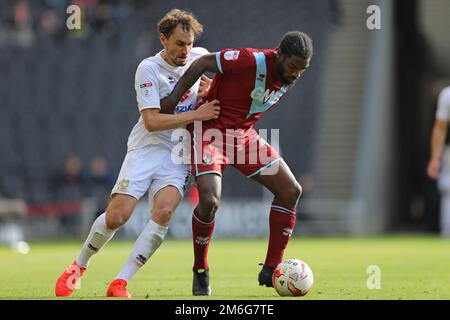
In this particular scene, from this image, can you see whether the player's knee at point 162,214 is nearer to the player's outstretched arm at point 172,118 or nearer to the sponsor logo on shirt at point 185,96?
the player's outstretched arm at point 172,118

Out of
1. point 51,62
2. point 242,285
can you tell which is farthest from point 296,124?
point 242,285

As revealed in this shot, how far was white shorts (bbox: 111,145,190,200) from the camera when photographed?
7707mm

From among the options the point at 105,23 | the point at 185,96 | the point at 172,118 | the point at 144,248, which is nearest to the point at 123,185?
the point at 144,248

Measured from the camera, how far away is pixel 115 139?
22094 mm

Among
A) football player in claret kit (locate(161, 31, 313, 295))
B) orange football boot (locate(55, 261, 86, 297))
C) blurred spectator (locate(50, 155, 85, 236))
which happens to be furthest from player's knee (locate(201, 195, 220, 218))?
blurred spectator (locate(50, 155, 85, 236))

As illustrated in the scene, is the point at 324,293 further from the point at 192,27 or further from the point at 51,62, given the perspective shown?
the point at 51,62

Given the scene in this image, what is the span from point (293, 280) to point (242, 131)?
4.11 feet

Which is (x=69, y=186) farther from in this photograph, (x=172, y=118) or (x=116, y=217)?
(x=172, y=118)

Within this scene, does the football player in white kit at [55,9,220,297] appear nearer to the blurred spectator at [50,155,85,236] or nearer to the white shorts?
the white shorts

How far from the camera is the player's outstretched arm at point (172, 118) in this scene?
24.8ft

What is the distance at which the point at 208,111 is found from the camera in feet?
25.1

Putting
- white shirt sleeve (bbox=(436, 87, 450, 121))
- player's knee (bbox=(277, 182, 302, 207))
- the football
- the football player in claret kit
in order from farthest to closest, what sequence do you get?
white shirt sleeve (bbox=(436, 87, 450, 121)), player's knee (bbox=(277, 182, 302, 207)), the football player in claret kit, the football

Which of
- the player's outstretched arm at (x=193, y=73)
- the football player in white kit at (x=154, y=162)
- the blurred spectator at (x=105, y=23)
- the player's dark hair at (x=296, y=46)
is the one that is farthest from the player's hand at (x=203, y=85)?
the blurred spectator at (x=105, y=23)

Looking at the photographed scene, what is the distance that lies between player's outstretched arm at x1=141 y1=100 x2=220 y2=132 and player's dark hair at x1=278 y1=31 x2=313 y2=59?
2.35 feet
